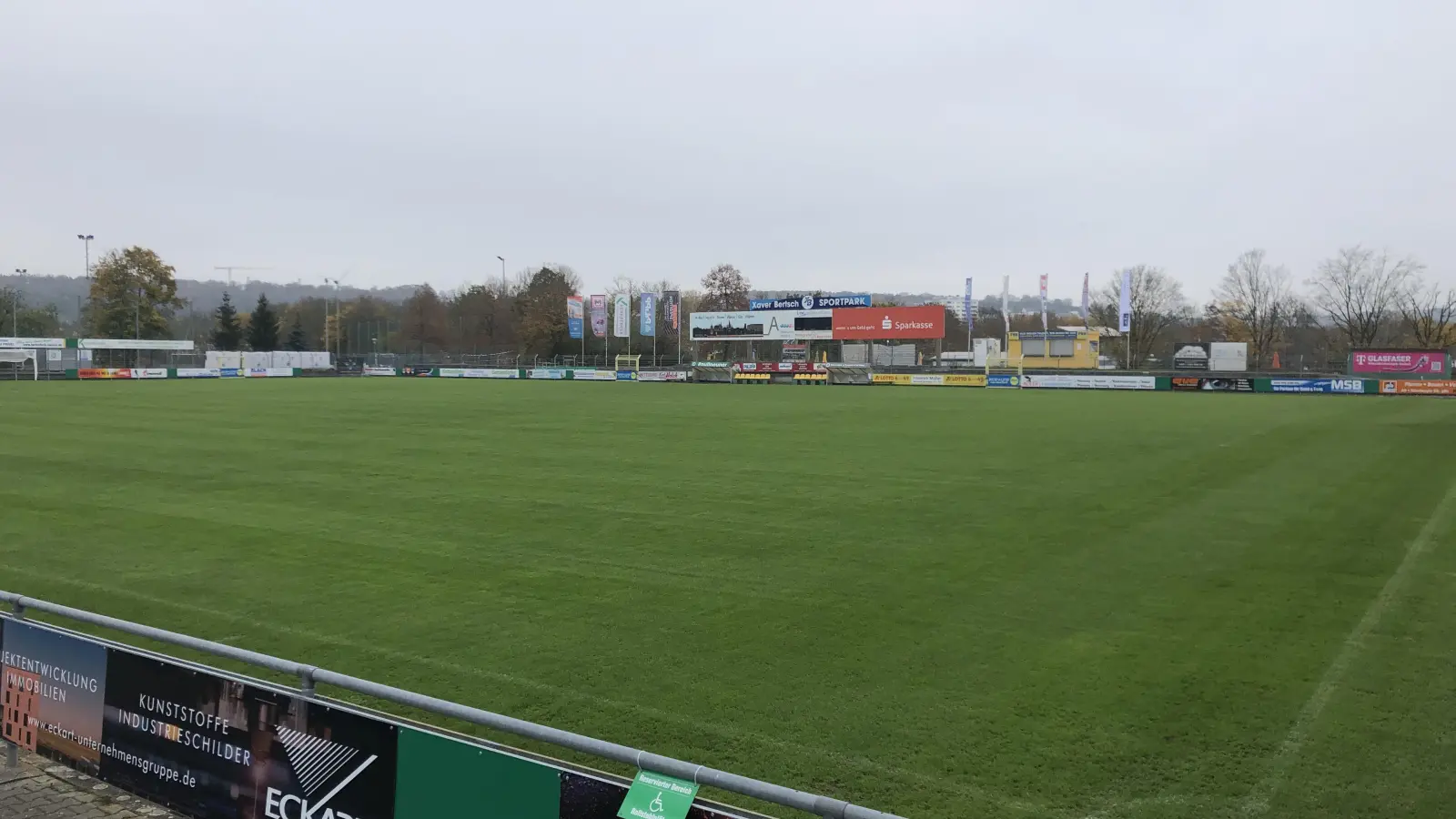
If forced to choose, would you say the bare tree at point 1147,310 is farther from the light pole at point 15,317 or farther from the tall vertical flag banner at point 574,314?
the light pole at point 15,317

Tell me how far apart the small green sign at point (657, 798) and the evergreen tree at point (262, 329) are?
110490mm

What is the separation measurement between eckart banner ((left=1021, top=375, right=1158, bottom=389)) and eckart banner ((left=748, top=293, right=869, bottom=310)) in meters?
17.4

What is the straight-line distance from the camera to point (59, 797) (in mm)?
5680

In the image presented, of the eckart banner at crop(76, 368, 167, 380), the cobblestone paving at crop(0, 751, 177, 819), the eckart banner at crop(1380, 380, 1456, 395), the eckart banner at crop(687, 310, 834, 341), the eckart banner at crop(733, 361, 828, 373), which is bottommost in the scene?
the cobblestone paving at crop(0, 751, 177, 819)

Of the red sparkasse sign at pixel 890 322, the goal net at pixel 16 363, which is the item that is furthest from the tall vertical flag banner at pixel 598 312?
the goal net at pixel 16 363

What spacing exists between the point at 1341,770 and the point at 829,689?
12.0 ft

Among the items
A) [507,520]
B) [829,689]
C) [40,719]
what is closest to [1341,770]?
[829,689]

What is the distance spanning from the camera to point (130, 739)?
5.60m

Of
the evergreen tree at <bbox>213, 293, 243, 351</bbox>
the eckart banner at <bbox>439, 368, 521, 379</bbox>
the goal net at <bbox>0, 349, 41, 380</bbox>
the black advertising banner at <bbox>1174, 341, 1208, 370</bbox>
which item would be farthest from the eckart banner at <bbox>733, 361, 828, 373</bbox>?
the evergreen tree at <bbox>213, 293, 243, 351</bbox>

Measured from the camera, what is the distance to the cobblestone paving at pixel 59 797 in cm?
548

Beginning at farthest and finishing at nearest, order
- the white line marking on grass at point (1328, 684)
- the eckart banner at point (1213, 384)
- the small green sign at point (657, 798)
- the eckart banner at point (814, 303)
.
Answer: the eckart banner at point (814, 303)
the eckart banner at point (1213, 384)
the white line marking on grass at point (1328, 684)
the small green sign at point (657, 798)

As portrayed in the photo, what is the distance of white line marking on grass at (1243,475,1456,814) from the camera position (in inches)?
232

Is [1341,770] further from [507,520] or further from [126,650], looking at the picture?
[507,520]

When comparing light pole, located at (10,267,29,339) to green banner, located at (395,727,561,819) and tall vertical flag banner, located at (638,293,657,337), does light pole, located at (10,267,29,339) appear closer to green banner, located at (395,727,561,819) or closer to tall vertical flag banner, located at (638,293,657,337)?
tall vertical flag banner, located at (638,293,657,337)
